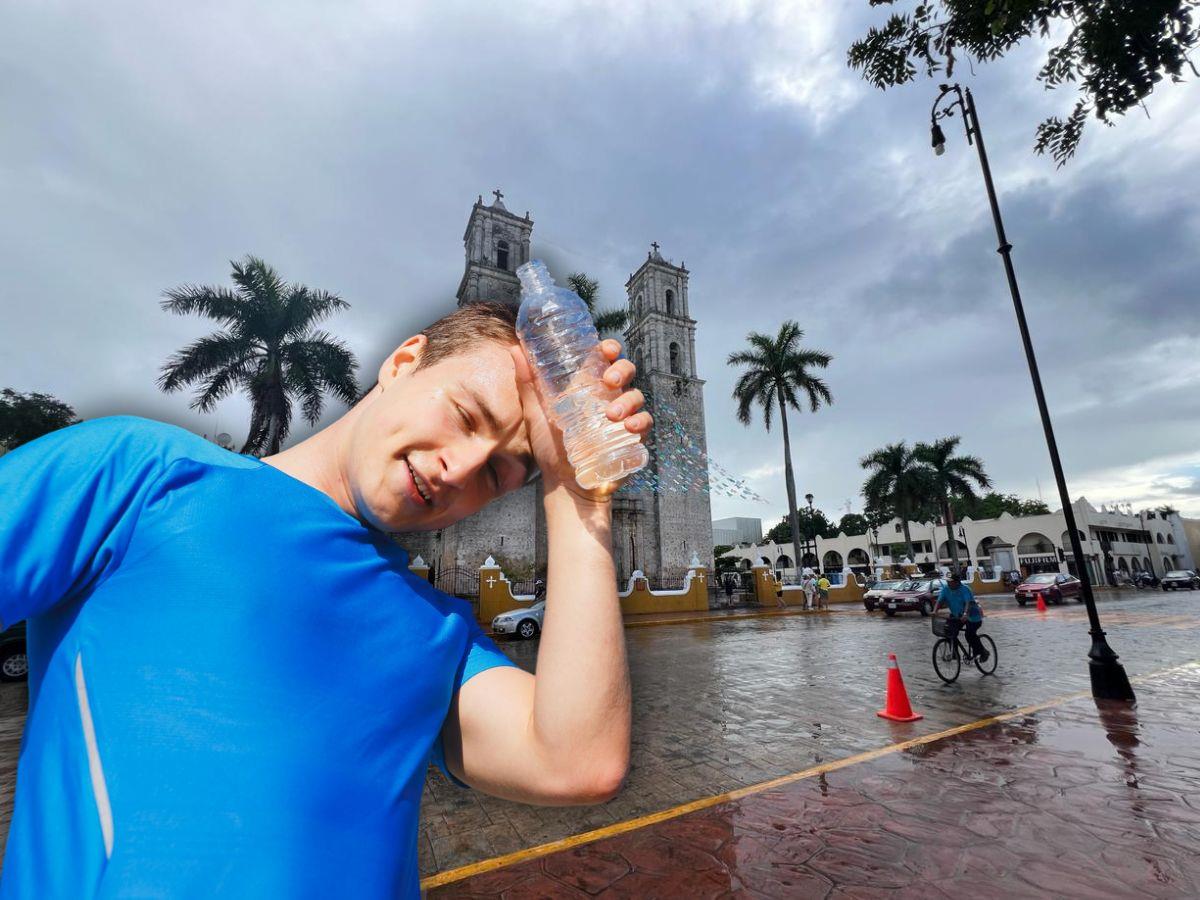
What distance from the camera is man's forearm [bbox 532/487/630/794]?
1.00m

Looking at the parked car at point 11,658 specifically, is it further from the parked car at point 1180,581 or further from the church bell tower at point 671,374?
the parked car at point 1180,581

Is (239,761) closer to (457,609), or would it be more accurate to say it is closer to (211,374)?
(457,609)

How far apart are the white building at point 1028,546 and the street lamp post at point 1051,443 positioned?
29978 millimetres

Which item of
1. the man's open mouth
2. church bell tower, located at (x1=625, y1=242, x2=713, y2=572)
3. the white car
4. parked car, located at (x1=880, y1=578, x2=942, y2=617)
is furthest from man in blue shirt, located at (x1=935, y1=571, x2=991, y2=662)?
church bell tower, located at (x1=625, y1=242, x2=713, y2=572)

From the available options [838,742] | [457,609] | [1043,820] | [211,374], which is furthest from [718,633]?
[211,374]

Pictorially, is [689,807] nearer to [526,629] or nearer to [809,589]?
[526,629]

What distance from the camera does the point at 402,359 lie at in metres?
1.29

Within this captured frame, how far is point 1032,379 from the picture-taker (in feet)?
24.2

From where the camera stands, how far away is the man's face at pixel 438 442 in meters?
1.05

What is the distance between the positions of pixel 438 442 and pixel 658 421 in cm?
2607

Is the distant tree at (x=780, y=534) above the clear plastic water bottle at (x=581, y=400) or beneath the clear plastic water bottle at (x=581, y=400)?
above

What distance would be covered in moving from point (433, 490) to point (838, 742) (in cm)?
588

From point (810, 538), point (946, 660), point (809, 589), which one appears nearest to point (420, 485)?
point (946, 660)

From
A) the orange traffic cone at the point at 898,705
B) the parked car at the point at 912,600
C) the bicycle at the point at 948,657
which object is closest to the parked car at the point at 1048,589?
the parked car at the point at 912,600
